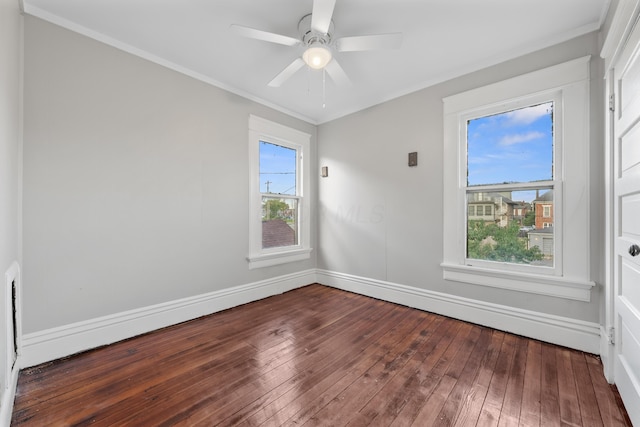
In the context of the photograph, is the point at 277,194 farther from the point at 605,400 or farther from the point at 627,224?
the point at 605,400

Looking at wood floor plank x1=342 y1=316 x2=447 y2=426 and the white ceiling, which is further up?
the white ceiling

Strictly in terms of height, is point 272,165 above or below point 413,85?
below

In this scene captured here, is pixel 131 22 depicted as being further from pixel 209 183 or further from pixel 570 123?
pixel 570 123

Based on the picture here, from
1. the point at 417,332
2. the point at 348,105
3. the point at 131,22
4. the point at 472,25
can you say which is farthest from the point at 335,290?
the point at 131,22

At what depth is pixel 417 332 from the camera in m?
2.35

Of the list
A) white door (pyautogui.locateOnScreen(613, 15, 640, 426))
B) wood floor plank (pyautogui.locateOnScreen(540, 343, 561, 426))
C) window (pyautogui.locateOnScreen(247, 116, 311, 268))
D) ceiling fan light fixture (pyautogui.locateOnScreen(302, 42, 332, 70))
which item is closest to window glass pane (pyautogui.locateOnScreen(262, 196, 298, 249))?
window (pyautogui.locateOnScreen(247, 116, 311, 268))

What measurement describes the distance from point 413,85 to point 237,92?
78.6 inches

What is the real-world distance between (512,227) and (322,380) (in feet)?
6.96

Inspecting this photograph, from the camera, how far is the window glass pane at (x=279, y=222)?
3.37 metres

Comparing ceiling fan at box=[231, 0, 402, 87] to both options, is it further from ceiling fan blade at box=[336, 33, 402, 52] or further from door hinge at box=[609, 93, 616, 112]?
door hinge at box=[609, 93, 616, 112]

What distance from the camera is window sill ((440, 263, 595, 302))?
2031 mm

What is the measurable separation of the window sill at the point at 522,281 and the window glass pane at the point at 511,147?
2.76 ft

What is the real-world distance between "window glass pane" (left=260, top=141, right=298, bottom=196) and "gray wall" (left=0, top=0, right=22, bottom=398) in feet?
6.68

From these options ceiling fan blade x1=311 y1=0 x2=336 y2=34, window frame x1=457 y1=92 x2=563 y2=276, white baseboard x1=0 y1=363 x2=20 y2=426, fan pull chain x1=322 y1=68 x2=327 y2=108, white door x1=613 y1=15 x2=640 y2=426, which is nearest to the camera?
white baseboard x1=0 y1=363 x2=20 y2=426
